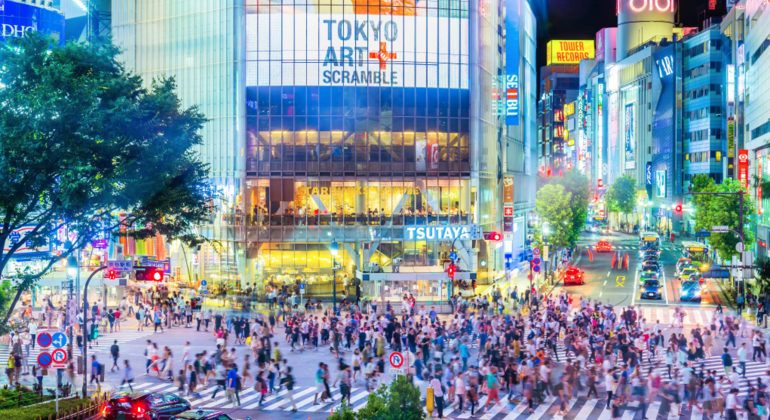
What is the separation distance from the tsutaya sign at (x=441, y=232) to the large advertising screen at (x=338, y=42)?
39.3ft

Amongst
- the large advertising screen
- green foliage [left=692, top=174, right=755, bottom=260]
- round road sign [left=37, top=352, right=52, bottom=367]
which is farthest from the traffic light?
green foliage [left=692, top=174, right=755, bottom=260]

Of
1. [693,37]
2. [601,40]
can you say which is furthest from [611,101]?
[693,37]

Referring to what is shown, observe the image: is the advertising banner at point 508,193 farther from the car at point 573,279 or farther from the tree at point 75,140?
the tree at point 75,140

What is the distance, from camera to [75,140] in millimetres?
24000

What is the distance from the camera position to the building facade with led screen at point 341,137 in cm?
6266

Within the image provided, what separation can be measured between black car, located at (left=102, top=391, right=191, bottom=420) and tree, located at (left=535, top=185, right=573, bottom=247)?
2089 inches

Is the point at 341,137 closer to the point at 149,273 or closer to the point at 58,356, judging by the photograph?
the point at 149,273

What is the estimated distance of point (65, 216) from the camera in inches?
975

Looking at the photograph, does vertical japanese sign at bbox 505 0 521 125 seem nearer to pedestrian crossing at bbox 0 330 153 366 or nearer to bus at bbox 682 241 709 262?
bus at bbox 682 241 709 262

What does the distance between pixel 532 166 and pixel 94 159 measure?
89.4 metres

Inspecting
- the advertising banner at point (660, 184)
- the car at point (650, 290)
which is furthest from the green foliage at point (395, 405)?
the advertising banner at point (660, 184)

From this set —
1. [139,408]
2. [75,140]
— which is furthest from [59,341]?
[75,140]

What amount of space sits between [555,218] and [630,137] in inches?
3367

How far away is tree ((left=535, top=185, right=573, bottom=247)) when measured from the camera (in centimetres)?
7425
